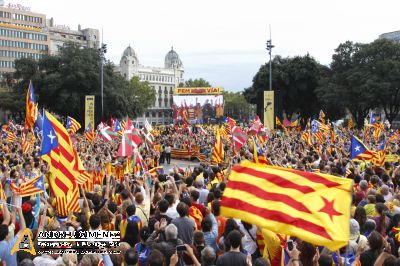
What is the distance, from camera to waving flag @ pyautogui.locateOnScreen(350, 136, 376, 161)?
15.7m

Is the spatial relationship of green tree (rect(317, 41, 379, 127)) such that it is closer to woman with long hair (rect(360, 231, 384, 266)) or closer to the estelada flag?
woman with long hair (rect(360, 231, 384, 266))

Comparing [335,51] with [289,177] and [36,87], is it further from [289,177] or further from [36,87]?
[289,177]

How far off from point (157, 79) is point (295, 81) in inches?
4113

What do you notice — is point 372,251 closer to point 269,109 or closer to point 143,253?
point 143,253

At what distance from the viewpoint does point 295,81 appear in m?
64.1

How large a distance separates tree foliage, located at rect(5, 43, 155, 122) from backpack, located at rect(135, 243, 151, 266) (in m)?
52.6

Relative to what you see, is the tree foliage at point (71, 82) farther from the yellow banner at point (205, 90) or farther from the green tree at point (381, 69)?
the yellow banner at point (205, 90)

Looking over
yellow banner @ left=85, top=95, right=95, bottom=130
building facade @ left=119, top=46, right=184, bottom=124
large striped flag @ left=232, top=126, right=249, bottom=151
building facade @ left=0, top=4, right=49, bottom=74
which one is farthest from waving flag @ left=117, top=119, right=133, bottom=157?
building facade @ left=119, top=46, right=184, bottom=124

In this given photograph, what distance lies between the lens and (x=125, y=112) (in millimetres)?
64188

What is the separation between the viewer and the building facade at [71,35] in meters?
129

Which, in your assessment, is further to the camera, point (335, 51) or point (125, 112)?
point (125, 112)

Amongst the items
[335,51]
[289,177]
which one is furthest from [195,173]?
[335,51]

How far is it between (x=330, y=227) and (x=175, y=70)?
556ft

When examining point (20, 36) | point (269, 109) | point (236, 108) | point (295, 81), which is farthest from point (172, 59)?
point (269, 109)
